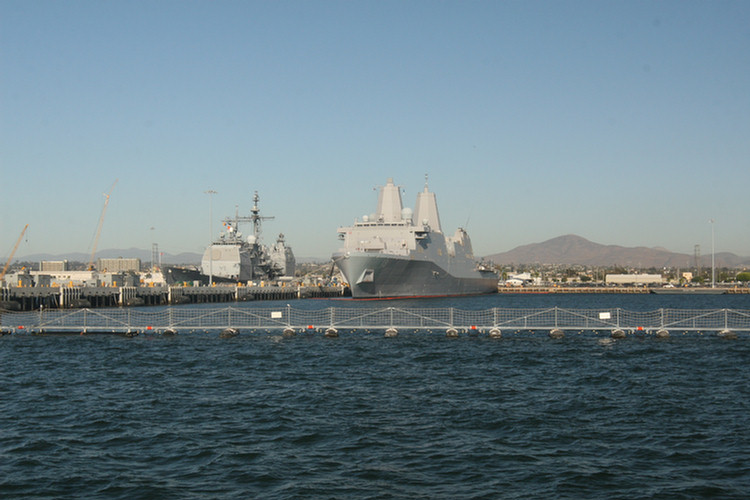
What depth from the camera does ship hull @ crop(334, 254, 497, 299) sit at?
72625 mm

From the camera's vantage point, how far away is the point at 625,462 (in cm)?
1397

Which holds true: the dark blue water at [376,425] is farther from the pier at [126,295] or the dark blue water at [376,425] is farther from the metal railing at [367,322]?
the pier at [126,295]

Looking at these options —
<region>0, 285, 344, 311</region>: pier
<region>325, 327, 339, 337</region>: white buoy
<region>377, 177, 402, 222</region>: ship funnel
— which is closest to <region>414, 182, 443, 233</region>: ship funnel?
<region>377, 177, 402, 222</region>: ship funnel

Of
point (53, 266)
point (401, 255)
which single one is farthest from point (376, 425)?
point (53, 266)

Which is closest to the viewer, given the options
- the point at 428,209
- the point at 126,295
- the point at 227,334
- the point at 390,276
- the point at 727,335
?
the point at 727,335

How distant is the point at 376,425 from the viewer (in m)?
17.1

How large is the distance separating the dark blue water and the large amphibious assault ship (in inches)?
1684

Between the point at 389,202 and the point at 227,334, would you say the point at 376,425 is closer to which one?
the point at 227,334

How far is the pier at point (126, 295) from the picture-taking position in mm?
66875

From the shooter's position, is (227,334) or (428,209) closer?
(227,334)

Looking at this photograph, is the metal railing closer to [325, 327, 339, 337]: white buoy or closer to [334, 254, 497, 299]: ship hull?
[325, 327, 339, 337]: white buoy

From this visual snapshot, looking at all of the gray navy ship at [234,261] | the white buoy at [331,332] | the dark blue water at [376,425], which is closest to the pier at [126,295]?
the gray navy ship at [234,261]

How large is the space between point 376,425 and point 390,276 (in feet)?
189

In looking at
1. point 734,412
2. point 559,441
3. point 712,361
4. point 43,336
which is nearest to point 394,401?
point 559,441
